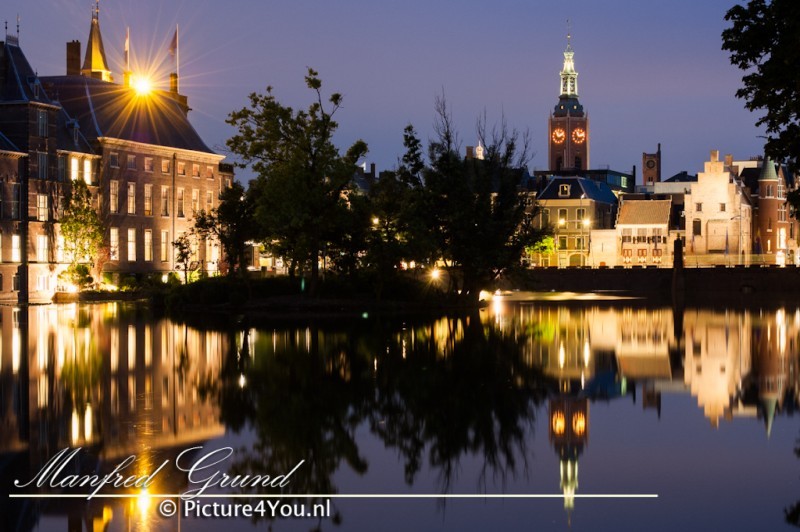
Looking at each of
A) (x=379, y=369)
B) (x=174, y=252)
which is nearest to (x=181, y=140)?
(x=174, y=252)

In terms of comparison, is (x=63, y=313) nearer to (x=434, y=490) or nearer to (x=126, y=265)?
(x=126, y=265)

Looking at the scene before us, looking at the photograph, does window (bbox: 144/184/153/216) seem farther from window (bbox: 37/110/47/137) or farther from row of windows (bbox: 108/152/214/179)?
window (bbox: 37/110/47/137)

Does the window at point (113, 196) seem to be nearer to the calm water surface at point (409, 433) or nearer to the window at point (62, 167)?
the window at point (62, 167)

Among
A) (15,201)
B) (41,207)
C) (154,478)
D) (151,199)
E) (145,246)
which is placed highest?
(151,199)

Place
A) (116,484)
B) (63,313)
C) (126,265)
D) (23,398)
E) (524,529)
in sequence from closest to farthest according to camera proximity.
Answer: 1. (524,529)
2. (116,484)
3. (23,398)
4. (63,313)
5. (126,265)

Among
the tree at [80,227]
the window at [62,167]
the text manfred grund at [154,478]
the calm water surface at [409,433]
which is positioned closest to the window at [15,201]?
the tree at [80,227]

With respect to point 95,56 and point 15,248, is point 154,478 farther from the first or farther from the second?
point 95,56

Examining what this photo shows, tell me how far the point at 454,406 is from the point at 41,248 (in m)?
72.9

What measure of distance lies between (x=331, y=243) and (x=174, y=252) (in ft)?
157

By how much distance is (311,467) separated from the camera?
56.0 feet

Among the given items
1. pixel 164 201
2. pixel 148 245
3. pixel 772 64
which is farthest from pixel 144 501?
pixel 164 201

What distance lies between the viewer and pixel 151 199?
109m

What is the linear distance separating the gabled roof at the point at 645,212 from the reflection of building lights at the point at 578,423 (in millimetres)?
127692

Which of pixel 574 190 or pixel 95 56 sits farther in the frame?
pixel 574 190
